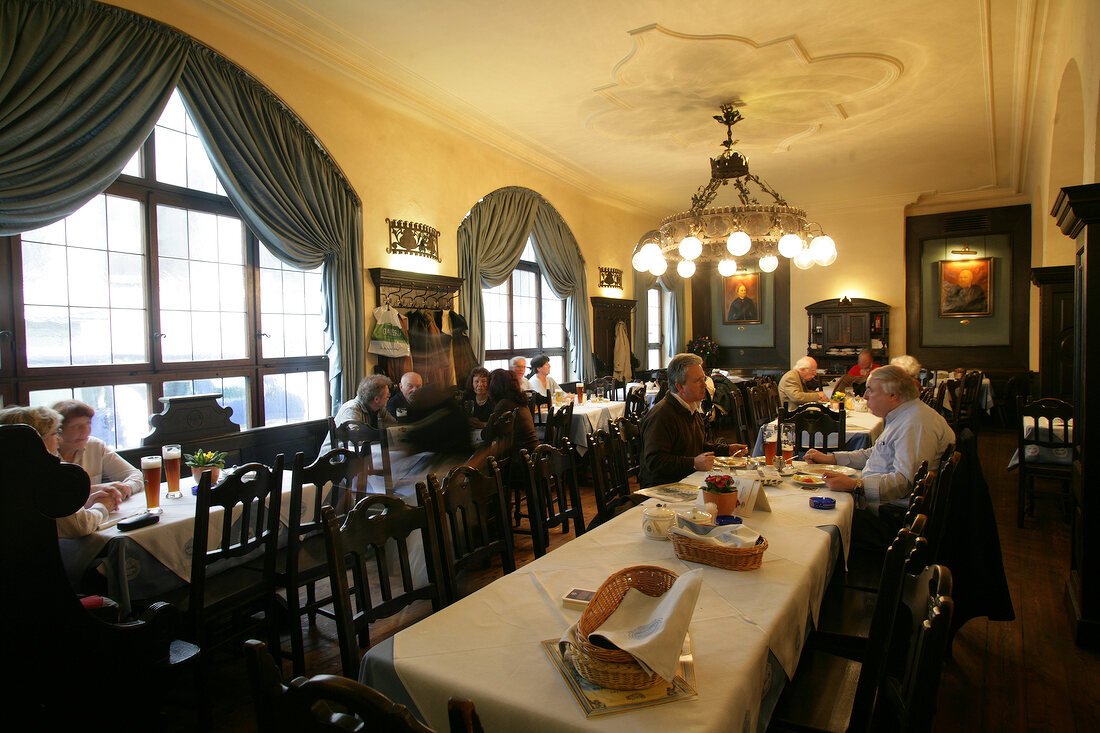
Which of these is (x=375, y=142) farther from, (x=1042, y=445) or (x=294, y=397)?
(x=1042, y=445)

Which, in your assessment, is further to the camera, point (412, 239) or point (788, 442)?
point (412, 239)

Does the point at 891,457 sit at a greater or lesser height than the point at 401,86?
lesser

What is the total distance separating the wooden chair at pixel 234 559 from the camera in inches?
96.9

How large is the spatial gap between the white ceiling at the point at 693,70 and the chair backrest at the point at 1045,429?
2.98 metres

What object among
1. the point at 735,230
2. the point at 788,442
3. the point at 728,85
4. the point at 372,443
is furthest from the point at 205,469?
the point at 728,85

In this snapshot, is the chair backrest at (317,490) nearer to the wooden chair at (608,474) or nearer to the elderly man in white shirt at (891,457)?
the wooden chair at (608,474)

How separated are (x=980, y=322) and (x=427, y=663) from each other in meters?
12.2

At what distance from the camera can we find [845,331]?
1111 cm

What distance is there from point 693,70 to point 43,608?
18.8 ft

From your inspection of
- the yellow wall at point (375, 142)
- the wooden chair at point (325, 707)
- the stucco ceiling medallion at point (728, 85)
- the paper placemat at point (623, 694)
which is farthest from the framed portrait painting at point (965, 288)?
the wooden chair at point (325, 707)

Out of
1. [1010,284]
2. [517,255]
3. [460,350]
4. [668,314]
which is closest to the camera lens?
[460,350]

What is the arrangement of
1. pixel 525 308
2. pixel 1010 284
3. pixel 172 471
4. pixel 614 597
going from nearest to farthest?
pixel 614 597 < pixel 172 471 < pixel 525 308 < pixel 1010 284

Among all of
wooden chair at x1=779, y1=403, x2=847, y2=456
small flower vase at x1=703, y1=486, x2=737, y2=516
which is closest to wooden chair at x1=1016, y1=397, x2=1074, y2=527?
wooden chair at x1=779, y1=403, x2=847, y2=456

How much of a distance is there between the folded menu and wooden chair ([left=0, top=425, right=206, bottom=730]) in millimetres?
1308
